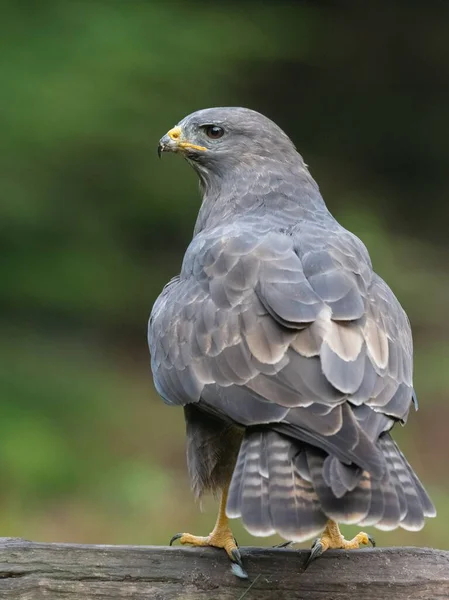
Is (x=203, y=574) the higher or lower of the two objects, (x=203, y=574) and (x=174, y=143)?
the lower

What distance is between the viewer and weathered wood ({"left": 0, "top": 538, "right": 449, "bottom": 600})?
135 inches

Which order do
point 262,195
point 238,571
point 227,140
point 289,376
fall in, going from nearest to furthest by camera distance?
point 289,376 < point 238,571 < point 262,195 < point 227,140

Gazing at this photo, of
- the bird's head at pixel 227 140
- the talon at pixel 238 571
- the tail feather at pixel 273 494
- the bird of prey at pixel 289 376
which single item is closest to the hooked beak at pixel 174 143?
the bird's head at pixel 227 140

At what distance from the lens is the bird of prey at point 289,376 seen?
3219mm

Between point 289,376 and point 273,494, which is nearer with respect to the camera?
point 273,494

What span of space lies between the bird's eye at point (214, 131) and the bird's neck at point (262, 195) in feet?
0.51

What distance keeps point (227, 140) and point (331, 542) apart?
190 cm

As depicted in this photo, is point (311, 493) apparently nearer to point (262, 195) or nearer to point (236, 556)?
point (236, 556)

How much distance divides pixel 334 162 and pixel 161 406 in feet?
11.9

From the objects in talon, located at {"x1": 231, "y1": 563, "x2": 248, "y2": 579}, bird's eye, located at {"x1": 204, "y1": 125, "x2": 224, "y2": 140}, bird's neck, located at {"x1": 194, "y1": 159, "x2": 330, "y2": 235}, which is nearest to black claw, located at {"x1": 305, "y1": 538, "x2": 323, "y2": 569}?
talon, located at {"x1": 231, "y1": 563, "x2": 248, "y2": 579}

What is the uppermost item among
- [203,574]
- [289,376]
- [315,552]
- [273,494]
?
[289,376]

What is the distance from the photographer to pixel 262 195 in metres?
4.73

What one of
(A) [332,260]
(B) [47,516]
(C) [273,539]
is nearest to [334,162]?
(B) [47,516]

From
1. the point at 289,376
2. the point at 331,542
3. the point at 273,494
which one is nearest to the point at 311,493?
the point at 273,494
